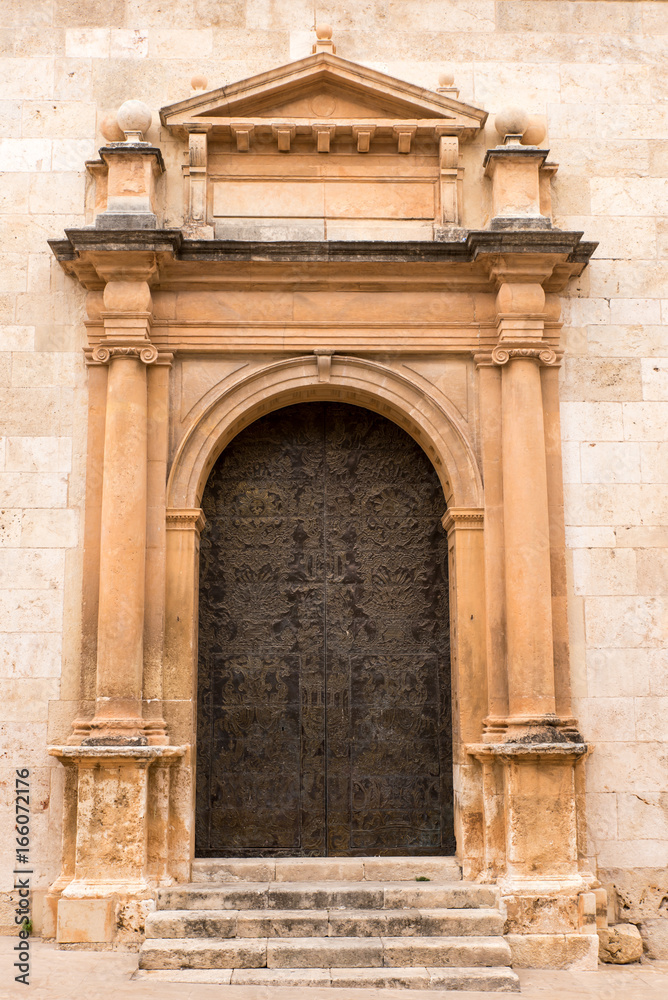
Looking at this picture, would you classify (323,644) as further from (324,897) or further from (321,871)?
(324,897)

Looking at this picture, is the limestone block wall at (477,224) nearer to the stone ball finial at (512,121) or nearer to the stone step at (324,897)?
the stone ball finial at (512,121)

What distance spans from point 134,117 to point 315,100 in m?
1.48

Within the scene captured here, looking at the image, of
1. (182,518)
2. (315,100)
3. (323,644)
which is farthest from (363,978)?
(315,100)

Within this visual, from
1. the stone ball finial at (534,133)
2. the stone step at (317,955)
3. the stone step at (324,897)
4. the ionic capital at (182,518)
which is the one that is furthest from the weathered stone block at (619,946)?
the stone ball finial at (534,133)

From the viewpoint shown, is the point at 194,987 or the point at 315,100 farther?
the point at 315,100

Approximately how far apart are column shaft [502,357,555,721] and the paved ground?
170cm

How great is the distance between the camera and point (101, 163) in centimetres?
817

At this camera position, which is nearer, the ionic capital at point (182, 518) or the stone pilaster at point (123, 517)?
the stone pilaster at point (123, 517)

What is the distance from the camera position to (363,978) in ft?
20.9

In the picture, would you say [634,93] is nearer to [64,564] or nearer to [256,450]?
[256,450]

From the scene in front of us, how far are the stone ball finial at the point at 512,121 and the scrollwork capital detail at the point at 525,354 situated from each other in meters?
1.73

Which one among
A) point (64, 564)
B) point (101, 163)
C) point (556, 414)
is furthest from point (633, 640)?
point (101, 163)

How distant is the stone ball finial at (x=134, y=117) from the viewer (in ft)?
26.1

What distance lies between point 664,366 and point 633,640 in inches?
84.9
